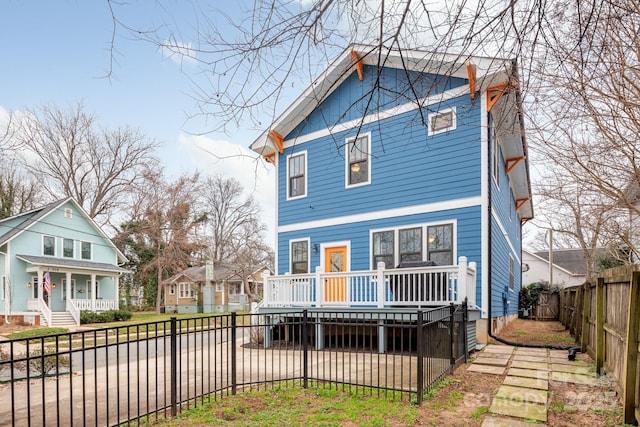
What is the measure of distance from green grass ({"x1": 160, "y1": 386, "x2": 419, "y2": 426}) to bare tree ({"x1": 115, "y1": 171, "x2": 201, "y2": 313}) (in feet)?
80.6

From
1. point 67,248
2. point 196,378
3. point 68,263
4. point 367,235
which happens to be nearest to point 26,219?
point 67,248

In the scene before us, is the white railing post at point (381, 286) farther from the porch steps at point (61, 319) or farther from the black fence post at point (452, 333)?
the porch steps at point (61, 319)

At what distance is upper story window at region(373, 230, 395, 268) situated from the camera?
33.5 ft

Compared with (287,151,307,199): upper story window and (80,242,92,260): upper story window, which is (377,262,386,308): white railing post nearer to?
(287,151,307,199): upper story window

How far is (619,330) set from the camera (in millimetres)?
4672

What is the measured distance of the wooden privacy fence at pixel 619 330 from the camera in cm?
374

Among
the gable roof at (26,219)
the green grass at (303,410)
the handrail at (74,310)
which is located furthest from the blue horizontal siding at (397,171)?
the gable roof at (26,219)

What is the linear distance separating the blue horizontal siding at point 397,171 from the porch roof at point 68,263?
15309 millimetres

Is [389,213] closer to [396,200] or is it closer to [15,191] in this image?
[396,200]

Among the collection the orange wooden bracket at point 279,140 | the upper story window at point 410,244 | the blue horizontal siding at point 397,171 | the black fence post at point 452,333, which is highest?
the orange wooden bracket at point 279,140

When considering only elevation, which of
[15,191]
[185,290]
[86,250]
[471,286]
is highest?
[15,191]

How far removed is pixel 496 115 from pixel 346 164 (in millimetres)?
3979

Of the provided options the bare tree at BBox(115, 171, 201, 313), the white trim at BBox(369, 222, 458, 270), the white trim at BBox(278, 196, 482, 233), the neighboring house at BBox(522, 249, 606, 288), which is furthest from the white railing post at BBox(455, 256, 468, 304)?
the bare tree at BBox(115, 171, 201, 313)

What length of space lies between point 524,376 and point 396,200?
5.25 metres
